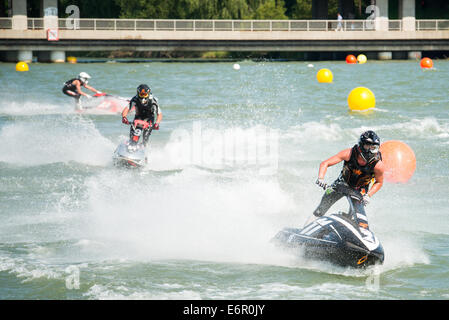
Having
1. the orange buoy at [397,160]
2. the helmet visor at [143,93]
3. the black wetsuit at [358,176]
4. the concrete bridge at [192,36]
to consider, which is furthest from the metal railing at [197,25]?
the black wetsuit at [358,176]

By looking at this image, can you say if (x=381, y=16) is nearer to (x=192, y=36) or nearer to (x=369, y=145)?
(x=192, y=36)

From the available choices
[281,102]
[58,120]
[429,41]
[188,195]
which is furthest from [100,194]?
[429,41]

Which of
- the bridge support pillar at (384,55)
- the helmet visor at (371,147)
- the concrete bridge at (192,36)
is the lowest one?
the helmet visor at (371,147)

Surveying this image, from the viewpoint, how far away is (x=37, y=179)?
14711 mm

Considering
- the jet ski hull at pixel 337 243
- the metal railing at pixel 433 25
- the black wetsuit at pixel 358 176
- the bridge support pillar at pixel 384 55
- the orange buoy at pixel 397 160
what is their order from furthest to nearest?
the bridge support pillar at pixel 384 55
the metal railing at pixel 433 25
the orange buoy at pixel 397 160
the black wetsuit at pixel 358 176
the jet ski hull at pixel 337 243

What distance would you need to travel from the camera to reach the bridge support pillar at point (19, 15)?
5003 centimetres

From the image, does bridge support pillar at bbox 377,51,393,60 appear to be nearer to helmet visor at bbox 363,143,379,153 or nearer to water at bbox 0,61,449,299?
water at bbox 0,61,449,299

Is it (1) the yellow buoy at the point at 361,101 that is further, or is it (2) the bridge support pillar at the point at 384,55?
(2) the bridge support pillar at the point at 384,55

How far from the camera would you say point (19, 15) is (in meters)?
51.0

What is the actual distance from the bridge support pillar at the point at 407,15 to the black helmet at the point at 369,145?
1902 inches

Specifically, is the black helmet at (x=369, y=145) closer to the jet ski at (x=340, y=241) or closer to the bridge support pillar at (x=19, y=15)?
the jet ski at (x=340, y=241)

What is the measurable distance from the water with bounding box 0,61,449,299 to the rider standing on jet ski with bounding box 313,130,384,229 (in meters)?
0.81

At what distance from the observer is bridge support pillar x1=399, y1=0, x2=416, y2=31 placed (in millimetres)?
54822
